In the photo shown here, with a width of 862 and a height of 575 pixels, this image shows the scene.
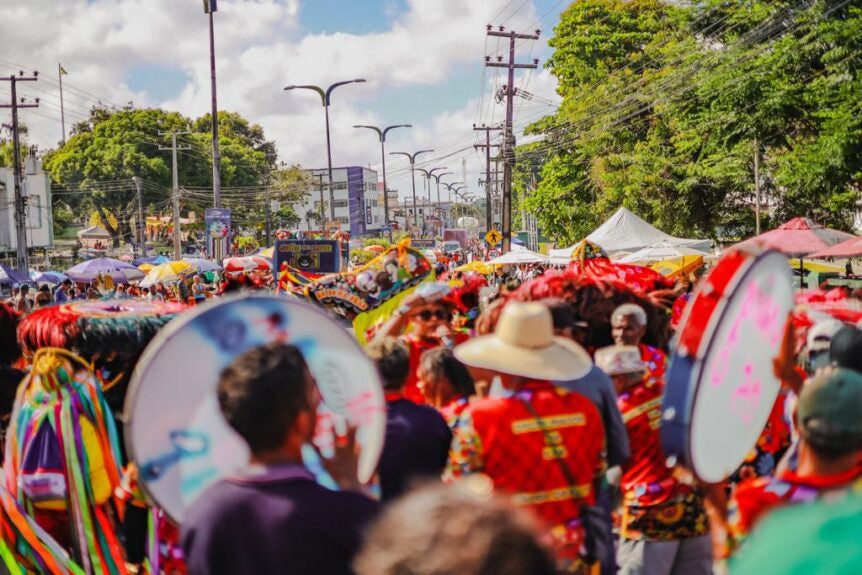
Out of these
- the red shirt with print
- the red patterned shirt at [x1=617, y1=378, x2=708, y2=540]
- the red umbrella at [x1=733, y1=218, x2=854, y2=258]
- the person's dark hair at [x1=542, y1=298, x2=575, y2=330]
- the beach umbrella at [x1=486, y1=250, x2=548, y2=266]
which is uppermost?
the red umbrella at [x1=733, y1=218, x2=854, y2=258]

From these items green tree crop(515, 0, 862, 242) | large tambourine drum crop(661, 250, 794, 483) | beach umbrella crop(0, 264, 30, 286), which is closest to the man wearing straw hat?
large tambourine drum crop(661, 250, 794, 483)

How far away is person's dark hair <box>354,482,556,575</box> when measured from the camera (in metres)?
1.44

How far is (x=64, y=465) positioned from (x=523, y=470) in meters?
1.90

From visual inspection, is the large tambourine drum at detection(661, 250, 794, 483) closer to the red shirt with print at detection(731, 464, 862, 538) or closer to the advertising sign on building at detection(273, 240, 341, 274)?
the red shirt with print at detection(731, 464, 862, 538)

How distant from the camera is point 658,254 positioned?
1814cm

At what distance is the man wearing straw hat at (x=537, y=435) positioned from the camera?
9.83 feet

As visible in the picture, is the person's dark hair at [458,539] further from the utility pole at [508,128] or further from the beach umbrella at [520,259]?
the utility pole at [508,128]

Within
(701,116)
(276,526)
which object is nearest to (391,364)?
(276,526)

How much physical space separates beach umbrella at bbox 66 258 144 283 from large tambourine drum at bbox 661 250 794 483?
23.5 metres

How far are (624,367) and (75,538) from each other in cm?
237

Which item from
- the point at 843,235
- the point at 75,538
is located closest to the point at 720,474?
the point at 75,538

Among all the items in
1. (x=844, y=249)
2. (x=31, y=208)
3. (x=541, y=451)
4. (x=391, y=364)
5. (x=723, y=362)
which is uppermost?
(x=31, y=208)

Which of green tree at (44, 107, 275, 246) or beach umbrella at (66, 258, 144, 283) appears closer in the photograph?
beach umbrella at (66, 258, 144, 283)

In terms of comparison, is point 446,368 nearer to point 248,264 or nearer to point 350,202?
point 248,264
